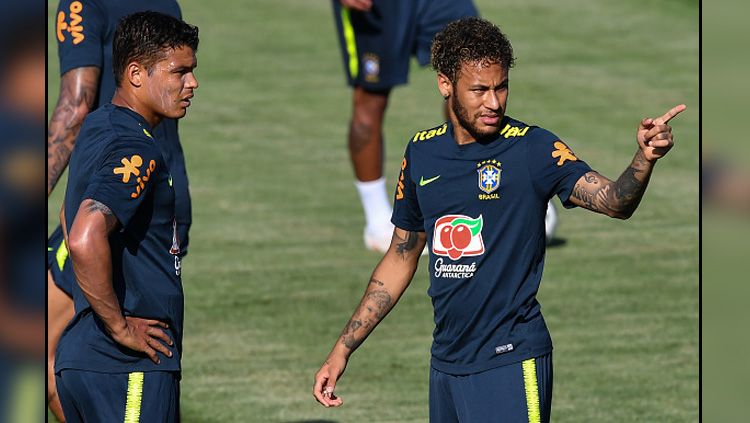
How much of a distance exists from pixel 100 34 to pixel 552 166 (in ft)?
9.85

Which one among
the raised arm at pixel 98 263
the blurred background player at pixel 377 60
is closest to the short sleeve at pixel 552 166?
the raised arm at pixel 98 263

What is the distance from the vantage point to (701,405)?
164cm

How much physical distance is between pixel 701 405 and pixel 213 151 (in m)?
12.4

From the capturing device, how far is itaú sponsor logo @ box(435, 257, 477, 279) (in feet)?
15.6

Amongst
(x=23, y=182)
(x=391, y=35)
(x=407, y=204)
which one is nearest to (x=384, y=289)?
(x=407, y=204)

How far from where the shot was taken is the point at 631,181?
435cm

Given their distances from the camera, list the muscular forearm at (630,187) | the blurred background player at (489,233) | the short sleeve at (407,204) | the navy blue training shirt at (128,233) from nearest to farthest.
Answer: the muscular forearm at (630,187) → the navy blue training shirt at (128,233) → the blurred background player at (489,233) → the short sleeve at (407,204)

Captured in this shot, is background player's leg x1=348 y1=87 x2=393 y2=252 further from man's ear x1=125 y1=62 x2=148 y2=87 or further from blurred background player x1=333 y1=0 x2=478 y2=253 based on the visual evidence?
man's ear x1=125 y1=62 x2=148 y2=87

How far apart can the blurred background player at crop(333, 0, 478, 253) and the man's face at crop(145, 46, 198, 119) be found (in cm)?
626

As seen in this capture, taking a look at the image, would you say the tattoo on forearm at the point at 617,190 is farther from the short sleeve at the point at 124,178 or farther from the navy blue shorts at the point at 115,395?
the navy blue shorts at the point at 115,395

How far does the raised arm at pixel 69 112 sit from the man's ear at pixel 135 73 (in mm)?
2106

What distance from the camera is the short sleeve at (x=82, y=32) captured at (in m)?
6.68

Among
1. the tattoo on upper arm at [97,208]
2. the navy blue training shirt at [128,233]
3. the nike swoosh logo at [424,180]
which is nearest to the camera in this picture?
the tattoo on upper arm at [97,208]

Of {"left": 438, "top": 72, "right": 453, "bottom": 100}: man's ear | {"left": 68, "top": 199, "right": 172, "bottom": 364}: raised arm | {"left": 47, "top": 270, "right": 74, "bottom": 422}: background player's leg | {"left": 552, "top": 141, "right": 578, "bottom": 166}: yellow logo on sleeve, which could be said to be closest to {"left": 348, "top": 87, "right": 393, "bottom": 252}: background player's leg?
{"left": 47, "top": 270, "right": 74, "bottom": 422}: background player's leg
